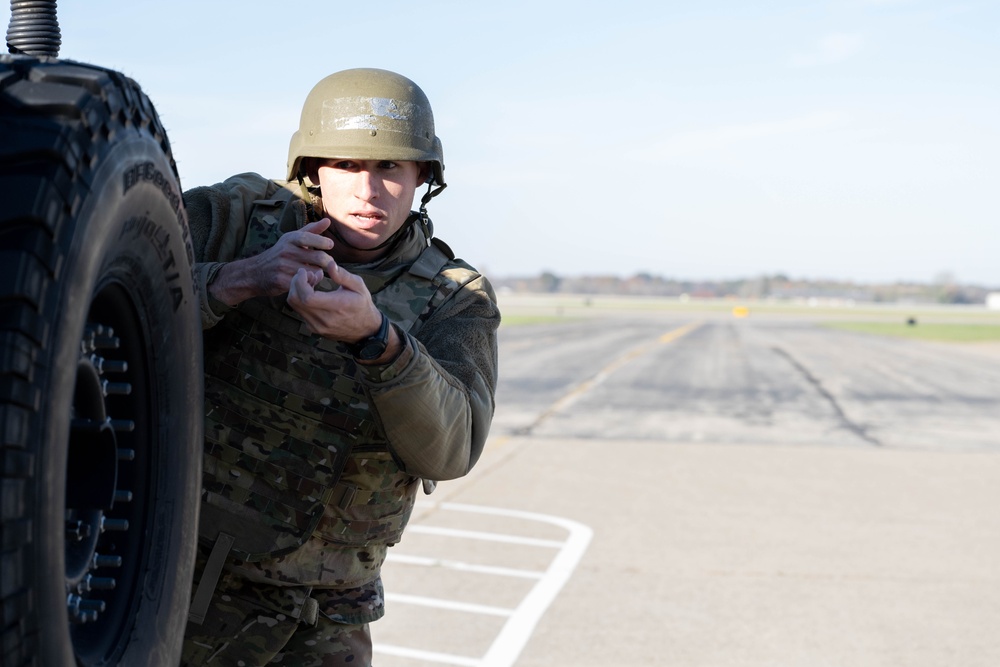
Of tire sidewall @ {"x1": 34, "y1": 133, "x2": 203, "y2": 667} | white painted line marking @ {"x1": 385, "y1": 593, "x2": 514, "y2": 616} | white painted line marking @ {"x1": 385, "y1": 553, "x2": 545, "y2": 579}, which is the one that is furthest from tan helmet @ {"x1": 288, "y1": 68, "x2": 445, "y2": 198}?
white painted line marking @ {"x1": 385, "y1": 553, "x2": 545, "y2": 579}

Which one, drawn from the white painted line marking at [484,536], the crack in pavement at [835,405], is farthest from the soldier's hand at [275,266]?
the crack in pavement at [835,405]

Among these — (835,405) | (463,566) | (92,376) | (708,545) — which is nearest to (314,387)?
(92,376)

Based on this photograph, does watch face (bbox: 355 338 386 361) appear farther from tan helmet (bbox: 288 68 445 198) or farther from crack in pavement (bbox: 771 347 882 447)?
crack in pavement (bbox: 771 347 882 447)

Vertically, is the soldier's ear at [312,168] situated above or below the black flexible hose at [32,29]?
below

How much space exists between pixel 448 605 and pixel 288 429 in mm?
3812

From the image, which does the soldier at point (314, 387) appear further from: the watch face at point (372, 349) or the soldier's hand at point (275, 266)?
the watch face at point (372, 349)

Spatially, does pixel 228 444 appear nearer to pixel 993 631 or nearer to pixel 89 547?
pixel 89 547

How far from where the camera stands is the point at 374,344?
7.02 ft

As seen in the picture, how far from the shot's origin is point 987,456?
12555mm

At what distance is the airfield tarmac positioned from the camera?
5660 millimetres

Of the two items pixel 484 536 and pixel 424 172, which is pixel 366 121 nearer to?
pixel 424 172

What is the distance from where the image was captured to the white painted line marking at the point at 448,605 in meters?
6.11

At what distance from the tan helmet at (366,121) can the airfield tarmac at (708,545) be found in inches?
127

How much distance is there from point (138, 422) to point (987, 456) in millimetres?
12274
